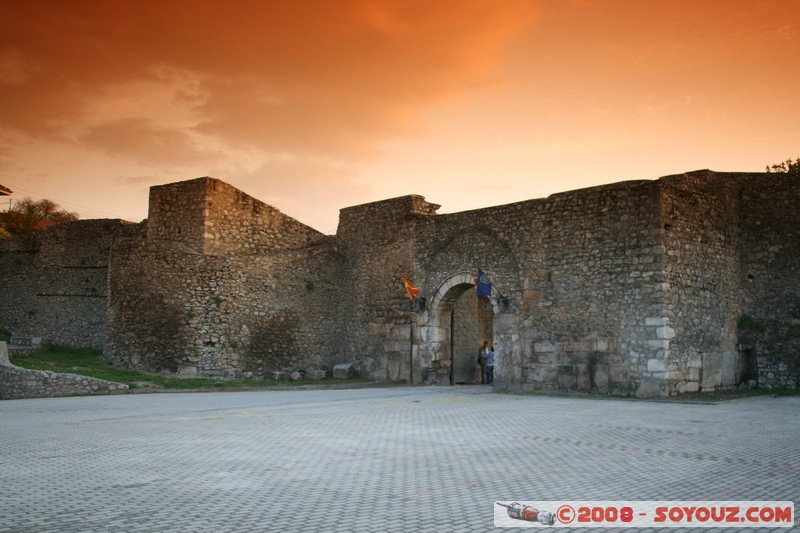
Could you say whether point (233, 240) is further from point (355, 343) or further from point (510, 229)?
point (510, 229)

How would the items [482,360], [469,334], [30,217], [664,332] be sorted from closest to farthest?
[664,332] < [482,360] < [469,334] < [30,217]

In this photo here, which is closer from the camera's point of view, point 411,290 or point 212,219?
point 212,219

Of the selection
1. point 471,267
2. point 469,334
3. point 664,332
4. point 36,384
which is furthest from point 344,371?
point 664,332

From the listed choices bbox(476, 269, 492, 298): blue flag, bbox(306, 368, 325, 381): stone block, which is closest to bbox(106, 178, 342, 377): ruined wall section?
bbox(306, 368, 325, 381): stone block

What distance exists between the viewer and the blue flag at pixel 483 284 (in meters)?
18.5

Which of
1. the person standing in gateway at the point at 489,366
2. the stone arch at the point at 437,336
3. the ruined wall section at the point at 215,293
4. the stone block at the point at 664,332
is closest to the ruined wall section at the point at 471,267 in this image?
the stone arch at the point at 437,336

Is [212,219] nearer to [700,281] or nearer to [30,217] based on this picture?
[700,281]

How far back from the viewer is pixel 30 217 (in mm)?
44031

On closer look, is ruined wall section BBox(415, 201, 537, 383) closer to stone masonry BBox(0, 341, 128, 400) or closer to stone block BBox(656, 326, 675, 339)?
stone block BBox(656, 326, 675, 339)

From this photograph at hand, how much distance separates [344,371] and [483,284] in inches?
229

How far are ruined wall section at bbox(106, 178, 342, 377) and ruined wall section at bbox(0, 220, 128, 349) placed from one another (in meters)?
6.29

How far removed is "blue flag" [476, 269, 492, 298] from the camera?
18.5 m

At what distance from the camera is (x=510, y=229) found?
1825 cm

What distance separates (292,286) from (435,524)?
1740 cm
